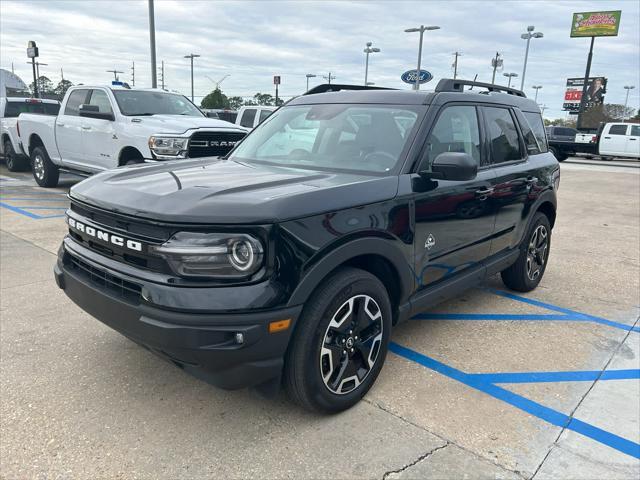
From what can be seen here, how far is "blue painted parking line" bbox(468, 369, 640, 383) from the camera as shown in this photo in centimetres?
337

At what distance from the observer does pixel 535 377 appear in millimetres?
3414

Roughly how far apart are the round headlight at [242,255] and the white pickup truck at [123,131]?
523 centimetres

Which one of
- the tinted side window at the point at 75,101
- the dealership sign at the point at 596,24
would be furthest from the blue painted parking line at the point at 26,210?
the dealership sign at the point at 596,24

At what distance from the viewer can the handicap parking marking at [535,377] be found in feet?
9.20

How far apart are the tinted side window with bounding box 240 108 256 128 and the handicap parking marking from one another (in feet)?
37.3

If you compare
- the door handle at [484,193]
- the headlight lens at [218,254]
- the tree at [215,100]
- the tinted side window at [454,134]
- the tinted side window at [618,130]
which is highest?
the tree at [215,100]

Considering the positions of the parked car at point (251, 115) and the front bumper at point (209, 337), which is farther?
the parked car at point (251, 115)

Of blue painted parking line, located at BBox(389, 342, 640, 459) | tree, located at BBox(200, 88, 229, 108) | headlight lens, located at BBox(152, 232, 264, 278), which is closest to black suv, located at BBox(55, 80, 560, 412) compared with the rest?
headlight lens, located at BBox(152, 232, 264, 278)

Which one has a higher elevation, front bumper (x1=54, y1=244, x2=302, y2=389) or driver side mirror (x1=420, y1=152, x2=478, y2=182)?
driver side mirror (x1=420, y1=152, x2=478, y2=182)

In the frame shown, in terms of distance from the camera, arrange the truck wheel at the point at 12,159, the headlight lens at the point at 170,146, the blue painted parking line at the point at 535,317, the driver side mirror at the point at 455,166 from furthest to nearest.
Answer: the truck wheel at the point at 12,159 → the headlight lens at the point at 170,146 → the blue painted parking line at the point at 535,317 → the driver side mirror at the point at 455,166

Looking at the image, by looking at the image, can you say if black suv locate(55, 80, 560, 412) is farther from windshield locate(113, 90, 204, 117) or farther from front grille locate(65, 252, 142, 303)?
windshield locate(113, 90, 204, 117)

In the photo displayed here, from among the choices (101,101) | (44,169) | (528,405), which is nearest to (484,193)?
(528,405)

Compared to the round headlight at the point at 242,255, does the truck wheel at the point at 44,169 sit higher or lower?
lower

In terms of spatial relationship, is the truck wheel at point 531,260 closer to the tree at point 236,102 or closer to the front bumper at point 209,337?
the front bumper at point 209,337
